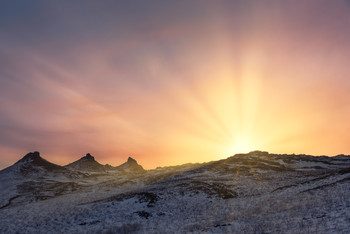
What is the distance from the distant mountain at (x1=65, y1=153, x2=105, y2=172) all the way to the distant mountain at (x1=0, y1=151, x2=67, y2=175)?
2513 cm

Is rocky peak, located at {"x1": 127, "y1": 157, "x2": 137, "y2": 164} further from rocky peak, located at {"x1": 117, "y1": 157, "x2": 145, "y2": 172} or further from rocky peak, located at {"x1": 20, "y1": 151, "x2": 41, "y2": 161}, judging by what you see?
rocky peak, located at {"x1": 20, "y1": 151, "x2": 41, "y2": 161}

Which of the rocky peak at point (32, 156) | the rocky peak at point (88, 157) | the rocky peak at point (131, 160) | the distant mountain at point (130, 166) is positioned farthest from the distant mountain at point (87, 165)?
the rocky peak at point (32, 156)

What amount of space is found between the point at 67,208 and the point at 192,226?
84.0ft

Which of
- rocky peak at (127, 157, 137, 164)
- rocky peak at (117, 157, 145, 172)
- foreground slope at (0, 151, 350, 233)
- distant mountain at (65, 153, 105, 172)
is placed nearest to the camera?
foreground slope at (0, 151, 350, 233)

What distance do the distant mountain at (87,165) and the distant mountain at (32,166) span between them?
25126 millimetres

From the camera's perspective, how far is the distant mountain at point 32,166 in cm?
10994

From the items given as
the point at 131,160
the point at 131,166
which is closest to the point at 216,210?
the point at 131,166

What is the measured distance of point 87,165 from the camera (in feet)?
506

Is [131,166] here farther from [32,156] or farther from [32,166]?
[32,166]

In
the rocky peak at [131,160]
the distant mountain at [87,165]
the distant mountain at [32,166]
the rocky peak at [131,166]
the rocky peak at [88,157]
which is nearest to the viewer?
the distant mountain at [32,166]

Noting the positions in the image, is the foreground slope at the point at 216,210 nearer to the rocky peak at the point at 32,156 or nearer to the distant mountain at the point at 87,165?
the rocky peak at the point at 32,156

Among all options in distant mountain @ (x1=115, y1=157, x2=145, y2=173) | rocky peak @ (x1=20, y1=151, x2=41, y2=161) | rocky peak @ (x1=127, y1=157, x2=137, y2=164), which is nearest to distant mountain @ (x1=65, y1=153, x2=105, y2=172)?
distant mountain @ (x1=115, y1=157, x2=145, y2=173)

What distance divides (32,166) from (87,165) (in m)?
40.7

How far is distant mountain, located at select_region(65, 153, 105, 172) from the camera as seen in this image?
490 feet
